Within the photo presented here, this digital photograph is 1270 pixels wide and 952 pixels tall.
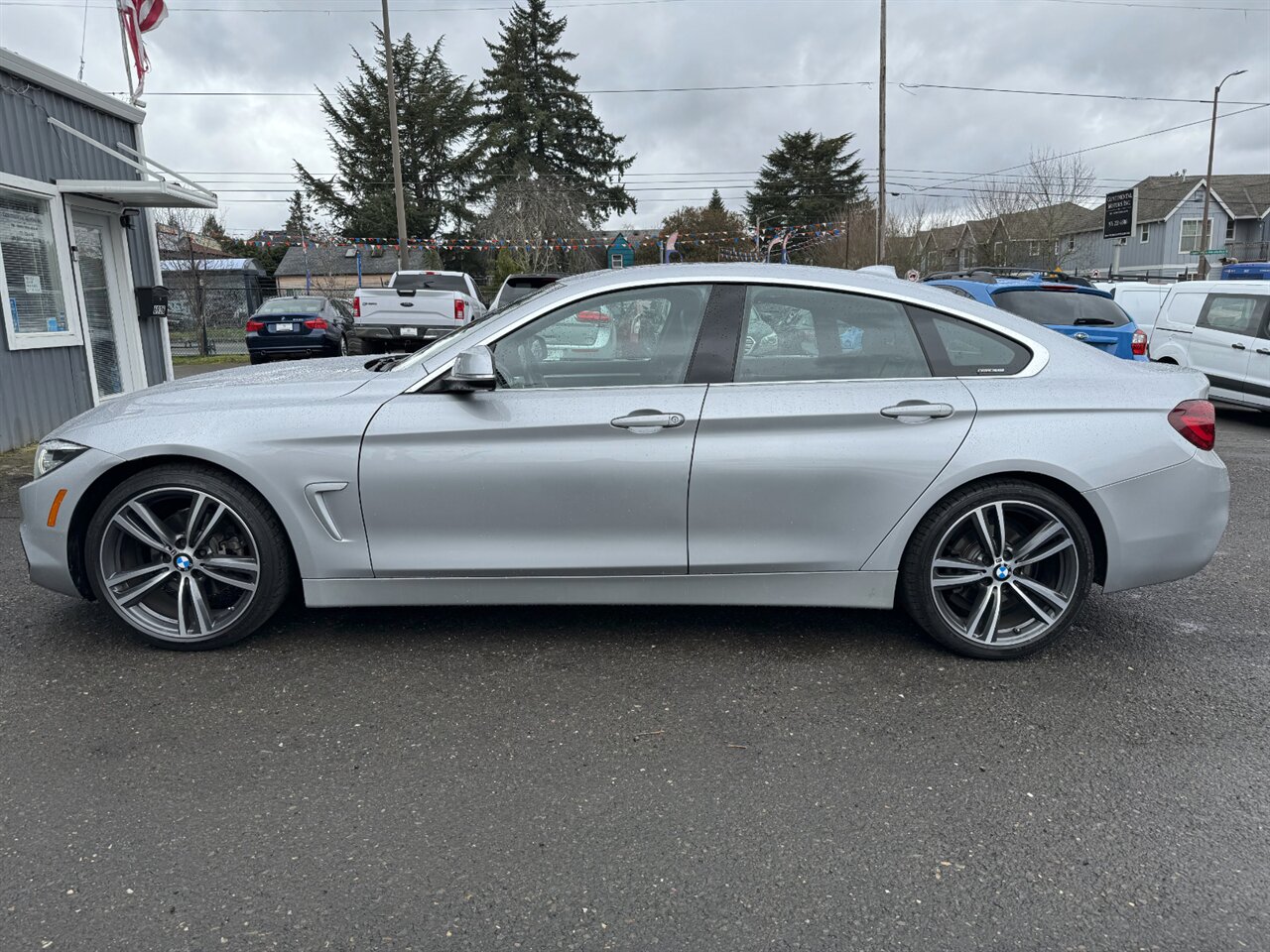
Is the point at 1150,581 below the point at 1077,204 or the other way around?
below

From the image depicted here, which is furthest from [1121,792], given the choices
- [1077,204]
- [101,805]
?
[1077,204]

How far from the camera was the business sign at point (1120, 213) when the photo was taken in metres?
42.6

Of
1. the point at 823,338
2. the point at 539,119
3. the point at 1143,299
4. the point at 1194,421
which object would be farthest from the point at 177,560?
the point at 539,119

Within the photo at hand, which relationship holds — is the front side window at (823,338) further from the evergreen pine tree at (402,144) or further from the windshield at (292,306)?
the evergreen pine tree at (402,144)

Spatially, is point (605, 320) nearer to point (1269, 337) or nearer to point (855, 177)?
point (1269, 337)

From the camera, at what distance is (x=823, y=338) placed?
3635 millimetres

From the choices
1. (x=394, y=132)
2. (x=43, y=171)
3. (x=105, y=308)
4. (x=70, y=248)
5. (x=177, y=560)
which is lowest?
(x=177, y=560)

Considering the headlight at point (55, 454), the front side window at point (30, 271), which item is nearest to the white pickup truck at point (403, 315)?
the front side window at point (30, 271)

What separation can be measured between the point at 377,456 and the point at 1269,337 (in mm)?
10782

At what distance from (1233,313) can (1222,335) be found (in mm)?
275

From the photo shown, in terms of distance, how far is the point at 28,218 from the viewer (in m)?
8.74

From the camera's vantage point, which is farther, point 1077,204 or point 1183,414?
point 1077,204

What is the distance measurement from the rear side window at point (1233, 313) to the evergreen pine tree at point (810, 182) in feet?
166

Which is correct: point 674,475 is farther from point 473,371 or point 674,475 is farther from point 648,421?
point 473,371
